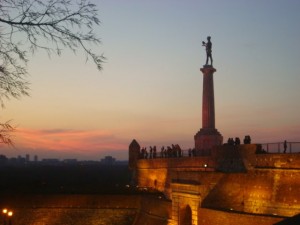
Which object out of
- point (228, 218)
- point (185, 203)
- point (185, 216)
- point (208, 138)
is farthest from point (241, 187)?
point (208, 138)

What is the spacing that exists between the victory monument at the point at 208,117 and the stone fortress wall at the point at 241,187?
689cm

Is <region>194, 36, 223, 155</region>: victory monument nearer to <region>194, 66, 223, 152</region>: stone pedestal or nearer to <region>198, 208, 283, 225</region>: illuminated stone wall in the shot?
<region>194, 66, 223, 152</region>: stone pedestal

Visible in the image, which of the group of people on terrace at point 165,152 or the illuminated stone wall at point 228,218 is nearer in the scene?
the illuminated stone wall at point 228,218

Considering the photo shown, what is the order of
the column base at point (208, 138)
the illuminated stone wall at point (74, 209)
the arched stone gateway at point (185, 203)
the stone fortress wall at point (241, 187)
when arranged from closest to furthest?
the stone fortress wall at point (241, 187) → the arched stone gateway at point (185, 203) → the illuminated stone wall at point (74, 209) → the column base at point (208, 138)

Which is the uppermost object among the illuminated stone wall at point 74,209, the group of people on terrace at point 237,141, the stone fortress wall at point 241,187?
the group of people on terrace at point 237,141

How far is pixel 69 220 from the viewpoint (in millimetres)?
33312

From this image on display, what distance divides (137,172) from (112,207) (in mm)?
9587

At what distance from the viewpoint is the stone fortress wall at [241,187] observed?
22422 mm

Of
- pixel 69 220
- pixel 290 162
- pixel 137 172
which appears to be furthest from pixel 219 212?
pixel 137 172

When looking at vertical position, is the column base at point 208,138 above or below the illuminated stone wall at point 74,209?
above

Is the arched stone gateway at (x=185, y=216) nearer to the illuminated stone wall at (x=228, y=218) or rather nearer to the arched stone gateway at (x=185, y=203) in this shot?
the arched stone gateway at (x=185, y=203)

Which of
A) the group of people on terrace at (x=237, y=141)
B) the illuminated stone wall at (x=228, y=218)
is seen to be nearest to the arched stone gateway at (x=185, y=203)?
the illuminated stone wall at (x=228, y=218)

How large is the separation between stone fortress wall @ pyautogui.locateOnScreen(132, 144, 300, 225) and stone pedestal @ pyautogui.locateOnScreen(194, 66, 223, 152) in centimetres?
688

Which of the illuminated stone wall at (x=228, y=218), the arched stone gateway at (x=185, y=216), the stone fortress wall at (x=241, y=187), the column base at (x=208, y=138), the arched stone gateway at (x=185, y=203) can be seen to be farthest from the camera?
the column base at (x=208, y=138)
